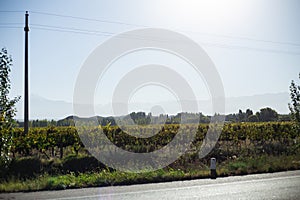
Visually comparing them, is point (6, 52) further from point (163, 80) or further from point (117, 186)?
point (163, 80)

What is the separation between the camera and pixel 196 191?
8.78 metres

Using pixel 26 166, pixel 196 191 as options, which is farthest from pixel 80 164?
pixel 196 191

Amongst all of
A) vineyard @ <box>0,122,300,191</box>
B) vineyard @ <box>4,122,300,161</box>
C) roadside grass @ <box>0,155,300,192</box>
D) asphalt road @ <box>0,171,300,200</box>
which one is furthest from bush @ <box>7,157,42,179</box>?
asphalt road @ <box>0,171,300,200</box>

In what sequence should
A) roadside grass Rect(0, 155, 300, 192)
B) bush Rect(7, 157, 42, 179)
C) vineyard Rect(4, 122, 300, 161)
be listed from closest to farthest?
1. roadside grass Rect(0, 155, 300, 192)
2. bush Rect(7, 157, 42, 179)
3. vineyard Rect(4, 122, 300, 161)

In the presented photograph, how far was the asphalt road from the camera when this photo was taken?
8.11 m

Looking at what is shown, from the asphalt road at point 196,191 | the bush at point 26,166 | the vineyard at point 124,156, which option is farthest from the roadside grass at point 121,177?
the bush at point 26,166

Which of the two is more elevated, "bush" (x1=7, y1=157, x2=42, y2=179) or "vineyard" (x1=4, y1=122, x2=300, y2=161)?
"vineyard" (x1=4, y1=122, x2=300, y2=161)

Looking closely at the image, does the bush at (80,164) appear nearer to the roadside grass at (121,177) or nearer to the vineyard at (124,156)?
the vineyard at (124,156)

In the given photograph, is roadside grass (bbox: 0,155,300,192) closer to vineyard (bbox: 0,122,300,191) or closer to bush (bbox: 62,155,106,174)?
vineyard (bbox: 0,122,300,191)

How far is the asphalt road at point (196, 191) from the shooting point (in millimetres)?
8109

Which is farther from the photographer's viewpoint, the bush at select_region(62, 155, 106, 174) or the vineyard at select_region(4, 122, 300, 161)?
the vineyard at select_region(4, 122, 300, 161)

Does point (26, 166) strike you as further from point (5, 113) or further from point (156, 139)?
point (156, 139)

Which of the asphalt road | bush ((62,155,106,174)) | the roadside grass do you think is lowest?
the asphalt road

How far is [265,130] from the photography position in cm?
2447
